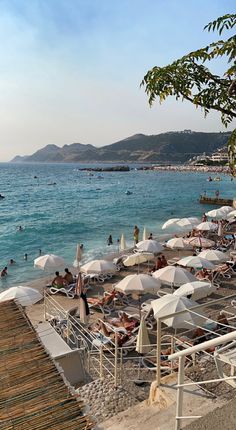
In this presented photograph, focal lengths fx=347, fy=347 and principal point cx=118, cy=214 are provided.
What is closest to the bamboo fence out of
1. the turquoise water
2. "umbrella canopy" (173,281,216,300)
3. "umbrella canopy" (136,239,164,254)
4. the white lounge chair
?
"umbrella canopy" (173,281,216,300)

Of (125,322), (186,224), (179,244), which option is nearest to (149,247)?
(179,244)

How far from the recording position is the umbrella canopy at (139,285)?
39.0 ft

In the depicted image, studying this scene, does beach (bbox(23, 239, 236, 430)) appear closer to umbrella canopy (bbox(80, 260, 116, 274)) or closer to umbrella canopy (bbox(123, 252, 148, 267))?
umbrella canopy (bbox(80, 260, 116, 274))

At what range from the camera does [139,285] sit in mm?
11938

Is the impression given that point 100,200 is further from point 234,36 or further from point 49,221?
point 234,36

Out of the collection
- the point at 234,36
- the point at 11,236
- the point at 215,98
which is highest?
the point at 234,36

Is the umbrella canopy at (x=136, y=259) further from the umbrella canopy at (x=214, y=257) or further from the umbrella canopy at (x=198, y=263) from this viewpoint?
the umbrella canopy at (x=214, y=257)

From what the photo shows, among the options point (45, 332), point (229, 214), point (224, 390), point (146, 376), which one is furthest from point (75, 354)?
point (229, 214)

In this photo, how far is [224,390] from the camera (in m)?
4.41

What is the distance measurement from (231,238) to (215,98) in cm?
1982

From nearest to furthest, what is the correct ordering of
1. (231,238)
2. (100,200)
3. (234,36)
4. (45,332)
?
(234,36), (45,332), (231,238), (100,200)

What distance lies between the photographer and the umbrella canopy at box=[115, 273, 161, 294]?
11875 mm

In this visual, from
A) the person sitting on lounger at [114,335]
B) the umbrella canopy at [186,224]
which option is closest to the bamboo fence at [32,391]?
the person sitting on lounger at [114,335]

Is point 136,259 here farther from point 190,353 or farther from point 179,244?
point 190,353
